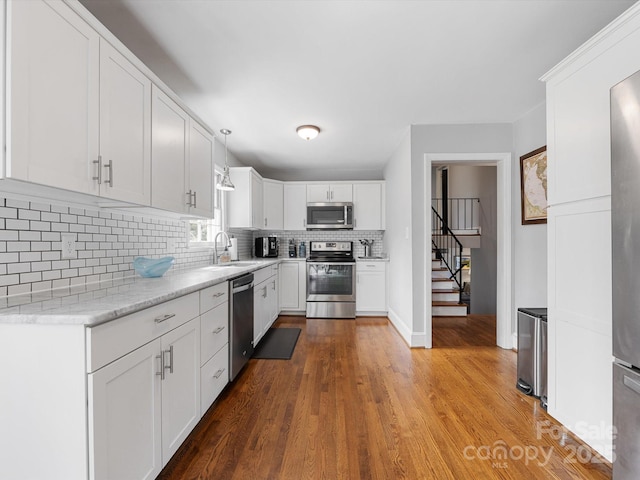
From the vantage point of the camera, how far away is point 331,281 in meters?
4.63

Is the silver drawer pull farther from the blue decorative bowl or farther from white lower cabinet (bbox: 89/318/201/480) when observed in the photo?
the blue decorative bowl

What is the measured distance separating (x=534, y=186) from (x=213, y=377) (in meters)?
3.33

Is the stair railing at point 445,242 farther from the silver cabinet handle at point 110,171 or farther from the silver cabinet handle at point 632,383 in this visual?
the silver cabinet handle at point 110,171

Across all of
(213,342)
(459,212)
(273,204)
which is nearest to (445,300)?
(459,212)

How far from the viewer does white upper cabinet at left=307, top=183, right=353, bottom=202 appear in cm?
502

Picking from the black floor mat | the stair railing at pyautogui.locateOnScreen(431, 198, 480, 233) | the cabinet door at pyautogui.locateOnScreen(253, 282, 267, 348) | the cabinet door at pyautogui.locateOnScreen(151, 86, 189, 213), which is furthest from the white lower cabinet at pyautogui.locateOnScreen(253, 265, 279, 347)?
the stair railing at pyautogui.locateOnScreen(431, 198, 480, 233)

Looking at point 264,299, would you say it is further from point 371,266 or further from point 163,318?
point 163,318

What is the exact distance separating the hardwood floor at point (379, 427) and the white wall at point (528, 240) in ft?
2.30

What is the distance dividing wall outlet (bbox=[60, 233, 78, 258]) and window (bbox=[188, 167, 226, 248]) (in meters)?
1.29

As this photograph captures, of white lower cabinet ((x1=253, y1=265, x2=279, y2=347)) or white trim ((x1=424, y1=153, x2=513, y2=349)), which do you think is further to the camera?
white trim ((x1=424, y1=153, x2=513, y2=349))

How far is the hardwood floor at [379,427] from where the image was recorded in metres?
1.53

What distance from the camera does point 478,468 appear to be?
1536 millimetres

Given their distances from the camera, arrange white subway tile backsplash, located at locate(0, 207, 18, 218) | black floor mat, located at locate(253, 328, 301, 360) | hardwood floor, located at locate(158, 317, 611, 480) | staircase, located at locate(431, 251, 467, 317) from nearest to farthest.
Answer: white subway tile backsplash, located at locate(0, 207, 18, 218), hardwood floor, located at locate(158, 317, 611, 480), black floor mat, located at locate(253, 328, 301, 360), staircase, located at locate(431, 251, 467, 317)

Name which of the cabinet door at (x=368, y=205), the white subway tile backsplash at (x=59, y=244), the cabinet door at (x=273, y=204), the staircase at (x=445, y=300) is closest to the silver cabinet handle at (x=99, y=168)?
the white subway tile backsplash at (x=59, y=244)
